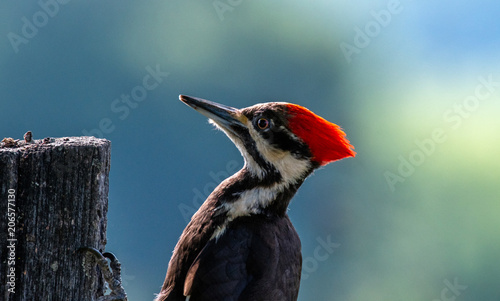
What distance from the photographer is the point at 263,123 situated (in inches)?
123

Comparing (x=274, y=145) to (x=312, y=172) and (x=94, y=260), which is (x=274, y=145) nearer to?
(x=312, y=172)

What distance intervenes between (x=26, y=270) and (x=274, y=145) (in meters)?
1.56

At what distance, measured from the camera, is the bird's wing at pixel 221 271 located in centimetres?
271

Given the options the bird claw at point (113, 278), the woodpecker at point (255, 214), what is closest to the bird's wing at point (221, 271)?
the woodpecker at point (255, 214)

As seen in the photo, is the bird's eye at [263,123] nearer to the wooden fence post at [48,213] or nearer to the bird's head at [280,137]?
the bird's head at [280,137]

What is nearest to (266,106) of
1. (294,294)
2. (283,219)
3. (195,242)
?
(283,219)

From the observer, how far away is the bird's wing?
2705mm

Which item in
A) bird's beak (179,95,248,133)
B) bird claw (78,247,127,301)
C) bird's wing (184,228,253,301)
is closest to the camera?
bird claw (78,247,127,301)

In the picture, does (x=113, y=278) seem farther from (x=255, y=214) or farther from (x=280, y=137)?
(x=280, y=137)

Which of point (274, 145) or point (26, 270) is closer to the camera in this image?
point (26, 270)

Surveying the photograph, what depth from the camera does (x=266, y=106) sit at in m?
3.14

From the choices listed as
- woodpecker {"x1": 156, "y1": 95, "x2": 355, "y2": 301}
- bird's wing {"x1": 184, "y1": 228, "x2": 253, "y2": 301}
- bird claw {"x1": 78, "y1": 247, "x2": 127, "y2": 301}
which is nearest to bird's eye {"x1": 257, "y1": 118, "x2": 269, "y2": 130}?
woodpecker {"x1": 156, "y1": 95, "x2": 355, "y2": 301}

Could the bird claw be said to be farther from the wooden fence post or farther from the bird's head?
the bird's head

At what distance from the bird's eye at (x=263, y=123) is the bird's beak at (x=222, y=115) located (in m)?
0.10
